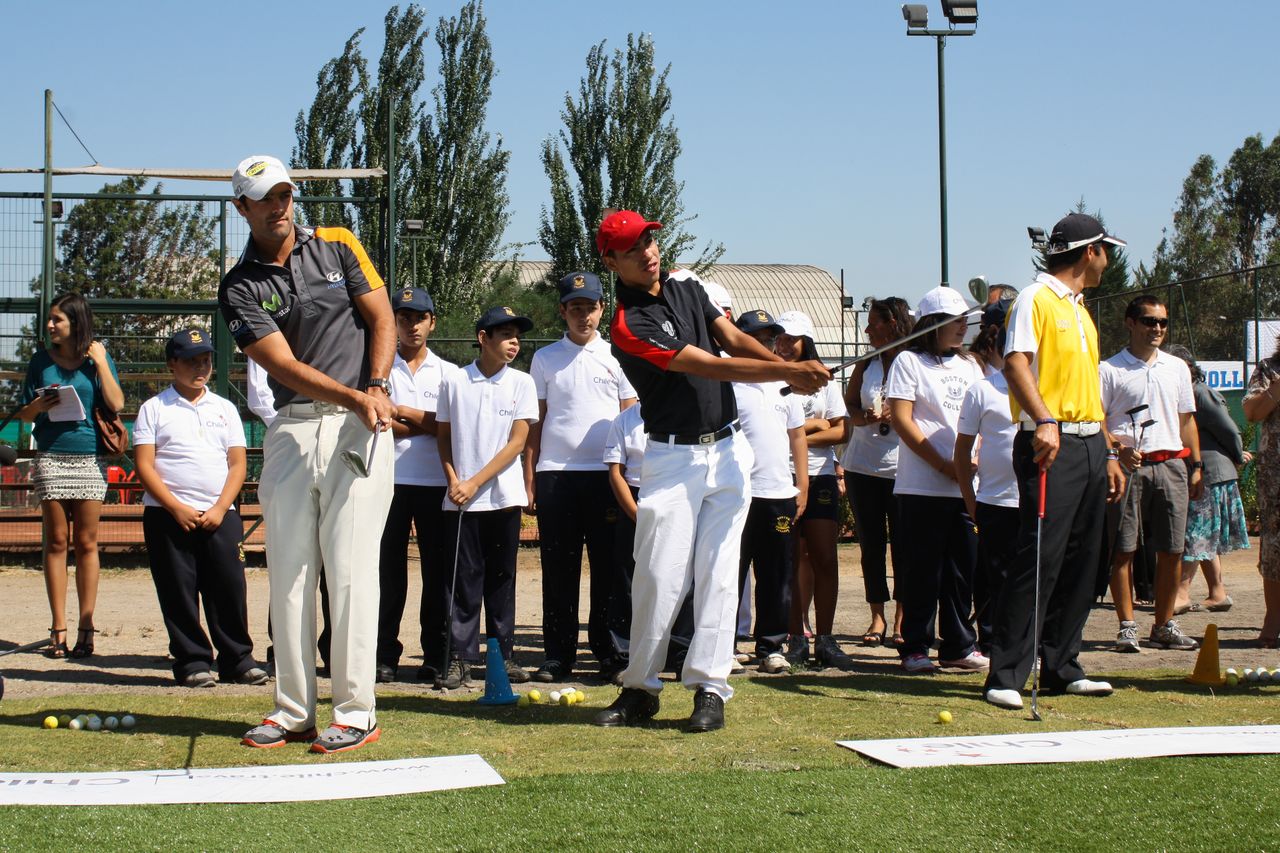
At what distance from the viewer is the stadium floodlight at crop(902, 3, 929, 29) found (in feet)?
47.7

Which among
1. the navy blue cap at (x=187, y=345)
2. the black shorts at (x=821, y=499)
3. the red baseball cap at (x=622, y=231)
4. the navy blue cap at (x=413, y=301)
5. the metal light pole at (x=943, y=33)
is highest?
the metal light pole at (x=943, y=33)

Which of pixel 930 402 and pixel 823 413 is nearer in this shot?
pixel 930 402

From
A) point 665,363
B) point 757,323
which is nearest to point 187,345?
point 757,323

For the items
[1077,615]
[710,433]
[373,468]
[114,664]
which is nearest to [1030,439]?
[1077,615]

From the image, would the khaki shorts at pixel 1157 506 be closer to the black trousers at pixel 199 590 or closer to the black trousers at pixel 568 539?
the black trousers at pixel 568 539

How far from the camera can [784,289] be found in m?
54.8

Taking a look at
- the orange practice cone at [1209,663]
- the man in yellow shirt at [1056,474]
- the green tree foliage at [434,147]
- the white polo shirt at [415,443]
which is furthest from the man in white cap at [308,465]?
the green tree foliage at [434,147]

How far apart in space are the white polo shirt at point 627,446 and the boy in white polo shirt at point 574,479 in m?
0.07

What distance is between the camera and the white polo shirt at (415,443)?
7.45 meters

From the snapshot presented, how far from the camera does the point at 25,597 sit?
1176cm

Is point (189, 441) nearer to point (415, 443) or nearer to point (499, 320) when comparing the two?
point (415, 443)

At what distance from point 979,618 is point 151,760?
4.73m

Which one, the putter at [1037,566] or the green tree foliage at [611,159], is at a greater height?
the green tree foliage at [611,159]

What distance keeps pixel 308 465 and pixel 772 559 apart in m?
3.07
